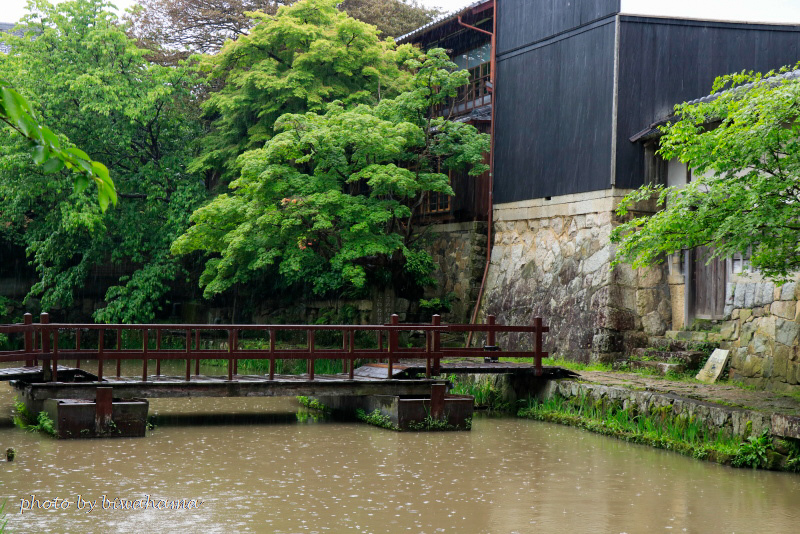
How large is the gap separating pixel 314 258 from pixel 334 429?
654cm

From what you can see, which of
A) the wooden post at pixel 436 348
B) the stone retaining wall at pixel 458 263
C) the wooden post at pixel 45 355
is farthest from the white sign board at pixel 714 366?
the wooden post at pixel 45 355

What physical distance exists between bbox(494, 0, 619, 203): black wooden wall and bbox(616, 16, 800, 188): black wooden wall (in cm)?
28

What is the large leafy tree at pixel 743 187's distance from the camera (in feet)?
28.3

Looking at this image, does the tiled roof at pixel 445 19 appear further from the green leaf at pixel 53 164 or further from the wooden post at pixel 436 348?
the green leaf at pixel 53 164

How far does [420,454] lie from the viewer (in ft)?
32.9

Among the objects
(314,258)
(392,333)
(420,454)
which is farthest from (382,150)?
(420,454)

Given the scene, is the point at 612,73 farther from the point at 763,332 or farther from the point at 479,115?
the point at 763,332

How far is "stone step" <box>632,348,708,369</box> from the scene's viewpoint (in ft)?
45.2

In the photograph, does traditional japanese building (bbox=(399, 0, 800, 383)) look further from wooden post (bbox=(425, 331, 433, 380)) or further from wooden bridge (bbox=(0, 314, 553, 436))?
wooden post (bbox=(425, 331, 433, 380))

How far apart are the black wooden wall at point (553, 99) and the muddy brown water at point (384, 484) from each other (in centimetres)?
634

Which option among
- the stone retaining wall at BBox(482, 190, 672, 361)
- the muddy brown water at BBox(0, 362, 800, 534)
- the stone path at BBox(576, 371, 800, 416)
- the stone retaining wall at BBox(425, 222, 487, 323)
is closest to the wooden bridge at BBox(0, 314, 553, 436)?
the muddy brown water at BBox(0, 362, 800, 534)

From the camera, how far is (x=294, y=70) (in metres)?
19.8

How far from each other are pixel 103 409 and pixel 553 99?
34.5 ft

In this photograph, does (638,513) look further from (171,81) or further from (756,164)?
(171,81)
